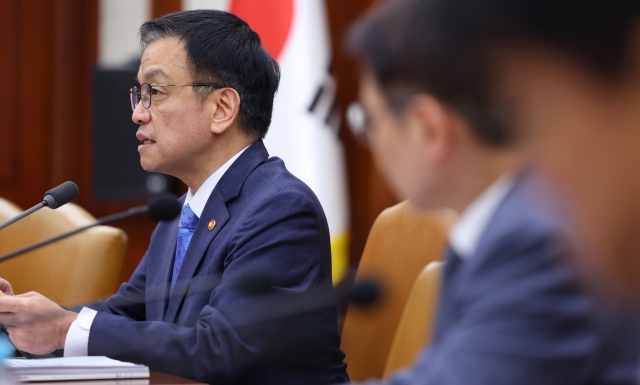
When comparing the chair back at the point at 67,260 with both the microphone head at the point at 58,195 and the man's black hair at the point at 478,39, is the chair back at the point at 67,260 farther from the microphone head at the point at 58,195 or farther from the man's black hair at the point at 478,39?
A: the man's black hair at the point at 478,39

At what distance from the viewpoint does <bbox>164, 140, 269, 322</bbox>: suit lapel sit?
169 centimetres

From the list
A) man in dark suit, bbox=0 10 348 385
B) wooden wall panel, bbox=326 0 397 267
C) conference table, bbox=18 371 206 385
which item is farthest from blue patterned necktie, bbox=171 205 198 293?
wooden wall panel, bbox=326 0 397 267

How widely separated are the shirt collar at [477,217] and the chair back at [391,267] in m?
0.83

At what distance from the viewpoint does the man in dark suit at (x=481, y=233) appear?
0.62 meters

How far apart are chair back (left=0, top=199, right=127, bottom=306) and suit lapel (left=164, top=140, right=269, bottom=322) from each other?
1.17 ft

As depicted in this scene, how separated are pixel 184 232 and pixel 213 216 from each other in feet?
0.49

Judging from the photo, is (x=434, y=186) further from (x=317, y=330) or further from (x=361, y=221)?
(x=361, y=221)

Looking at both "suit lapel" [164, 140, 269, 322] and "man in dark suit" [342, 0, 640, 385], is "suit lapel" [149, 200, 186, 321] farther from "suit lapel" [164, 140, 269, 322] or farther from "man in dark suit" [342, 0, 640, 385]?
"man in dark suit" [342, 0, 640, 385]

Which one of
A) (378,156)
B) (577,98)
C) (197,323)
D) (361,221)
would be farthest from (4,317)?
(361,221)

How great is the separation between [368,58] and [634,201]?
254mm

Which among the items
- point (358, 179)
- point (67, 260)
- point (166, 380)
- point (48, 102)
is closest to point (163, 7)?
point (48, 102)

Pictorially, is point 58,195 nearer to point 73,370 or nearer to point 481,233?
point 73,370

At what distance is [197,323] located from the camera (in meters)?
1.48

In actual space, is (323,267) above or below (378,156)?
below
